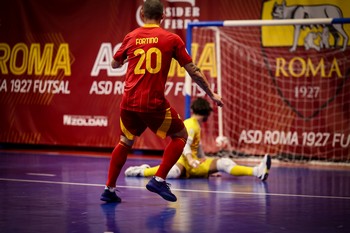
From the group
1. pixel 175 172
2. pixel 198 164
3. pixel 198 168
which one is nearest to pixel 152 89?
pixel 198 164

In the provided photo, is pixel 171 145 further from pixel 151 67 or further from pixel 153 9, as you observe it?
pixel 153 9

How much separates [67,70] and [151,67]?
7.50 meters

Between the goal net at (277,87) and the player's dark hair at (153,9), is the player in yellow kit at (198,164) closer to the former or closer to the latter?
the goal net at (277,87)

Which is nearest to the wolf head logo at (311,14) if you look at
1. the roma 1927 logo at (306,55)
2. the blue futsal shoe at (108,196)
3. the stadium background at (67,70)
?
the roma 1927 logo at (306,55)

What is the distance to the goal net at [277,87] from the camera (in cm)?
1153

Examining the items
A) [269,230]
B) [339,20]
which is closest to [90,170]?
[339,20]

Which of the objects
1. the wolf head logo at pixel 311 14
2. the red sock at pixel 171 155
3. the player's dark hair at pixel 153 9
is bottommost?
the red sock at pixel 171 155

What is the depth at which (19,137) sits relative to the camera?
14.1m

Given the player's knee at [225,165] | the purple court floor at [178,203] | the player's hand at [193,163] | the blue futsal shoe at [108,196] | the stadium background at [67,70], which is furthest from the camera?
the stadium background at [67,70]

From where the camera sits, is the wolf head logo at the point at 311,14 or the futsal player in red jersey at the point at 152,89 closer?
the futsal player in red jersey at the point at 152,89

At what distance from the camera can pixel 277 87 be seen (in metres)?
12.0

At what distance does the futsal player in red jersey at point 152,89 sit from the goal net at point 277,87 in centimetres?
454

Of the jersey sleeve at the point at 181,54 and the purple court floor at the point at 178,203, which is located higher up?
the jersey sleeve at the point at 181,54

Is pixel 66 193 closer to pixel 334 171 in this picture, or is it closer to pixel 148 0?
pixel 148 0
